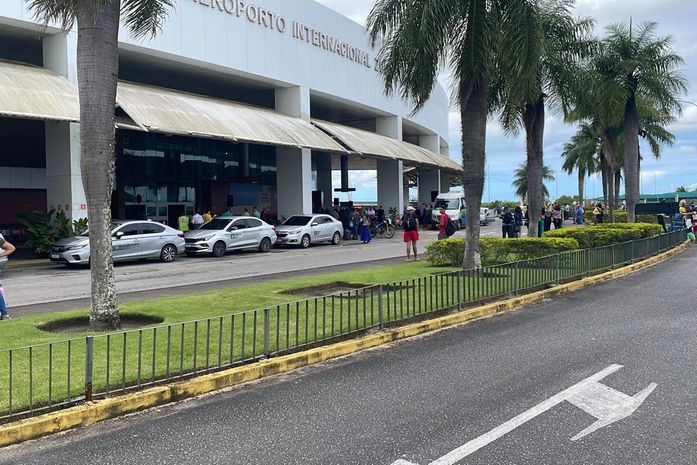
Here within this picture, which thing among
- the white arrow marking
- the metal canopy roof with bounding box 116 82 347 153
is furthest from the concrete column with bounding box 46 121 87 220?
the white arrow marking

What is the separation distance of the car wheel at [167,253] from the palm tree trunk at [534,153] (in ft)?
40.0

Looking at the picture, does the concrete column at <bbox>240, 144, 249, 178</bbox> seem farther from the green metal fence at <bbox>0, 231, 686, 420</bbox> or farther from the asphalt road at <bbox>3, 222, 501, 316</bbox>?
the green metal fence at <bbox>0, 231, 686, 420</bbox>

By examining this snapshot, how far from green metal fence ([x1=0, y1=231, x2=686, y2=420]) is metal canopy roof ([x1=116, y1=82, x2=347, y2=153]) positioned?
1541 centimetres

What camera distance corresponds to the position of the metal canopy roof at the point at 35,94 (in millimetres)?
19625

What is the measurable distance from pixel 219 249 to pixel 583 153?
3284cm

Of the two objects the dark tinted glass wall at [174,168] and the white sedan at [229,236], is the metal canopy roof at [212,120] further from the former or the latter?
the dark tinted glass wall at [174,168]

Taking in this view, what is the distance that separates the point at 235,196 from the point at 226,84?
670 cm

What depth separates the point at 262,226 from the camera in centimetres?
2653

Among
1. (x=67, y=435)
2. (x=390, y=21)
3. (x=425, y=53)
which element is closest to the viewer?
(x=67, y=435)

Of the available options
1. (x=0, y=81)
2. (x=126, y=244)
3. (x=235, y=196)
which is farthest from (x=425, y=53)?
(x=235, y=196)

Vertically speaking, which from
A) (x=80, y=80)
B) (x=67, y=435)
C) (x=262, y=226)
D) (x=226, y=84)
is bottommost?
(x=67, y=435)

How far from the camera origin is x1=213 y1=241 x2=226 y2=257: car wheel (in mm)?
24155

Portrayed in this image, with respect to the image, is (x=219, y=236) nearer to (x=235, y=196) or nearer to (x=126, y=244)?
(x=126, y=244)

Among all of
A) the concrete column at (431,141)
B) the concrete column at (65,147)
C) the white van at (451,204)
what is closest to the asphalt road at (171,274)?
the concrete column at (65,147)
